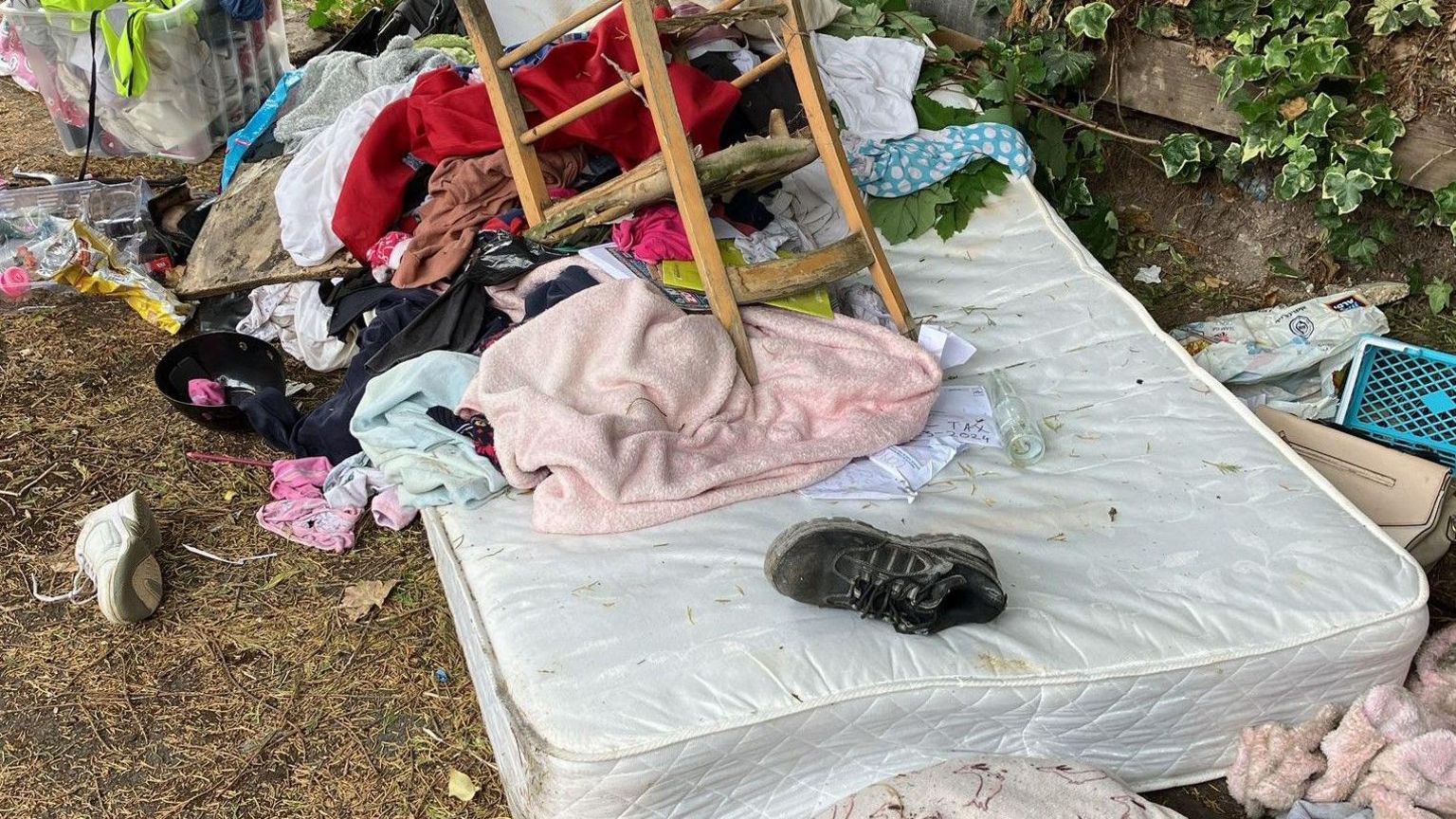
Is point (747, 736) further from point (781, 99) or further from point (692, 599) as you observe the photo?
point (781, 99)

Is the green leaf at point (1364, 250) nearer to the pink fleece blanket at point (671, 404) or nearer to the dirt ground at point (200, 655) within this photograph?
the dirt ground at point (200, 655)

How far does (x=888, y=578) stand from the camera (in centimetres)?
175

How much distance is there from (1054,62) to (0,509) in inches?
127

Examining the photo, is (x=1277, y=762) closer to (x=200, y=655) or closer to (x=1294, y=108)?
(x=1294, y=108)

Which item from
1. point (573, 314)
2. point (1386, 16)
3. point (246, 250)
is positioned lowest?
point (246, 250)

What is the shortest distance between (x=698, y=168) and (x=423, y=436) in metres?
0.85

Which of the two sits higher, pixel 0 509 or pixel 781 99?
pixel 781 99

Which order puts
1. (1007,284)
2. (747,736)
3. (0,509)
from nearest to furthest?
1. (747,736)
2. (0,509)
3. (1007,284)

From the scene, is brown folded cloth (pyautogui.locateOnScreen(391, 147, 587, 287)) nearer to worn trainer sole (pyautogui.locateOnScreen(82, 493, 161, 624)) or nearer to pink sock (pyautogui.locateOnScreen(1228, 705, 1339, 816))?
worn trainer sole (pyautogui.locateOnScreen(82, 493, 161, 624))

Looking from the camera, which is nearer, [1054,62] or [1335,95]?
[1335,95]

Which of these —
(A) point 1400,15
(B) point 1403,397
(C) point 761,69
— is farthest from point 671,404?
(A) point 1400,15

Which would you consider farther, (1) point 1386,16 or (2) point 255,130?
(2) point 255,130

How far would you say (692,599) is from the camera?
181 cm

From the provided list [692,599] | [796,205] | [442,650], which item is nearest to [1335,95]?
[796,205]
